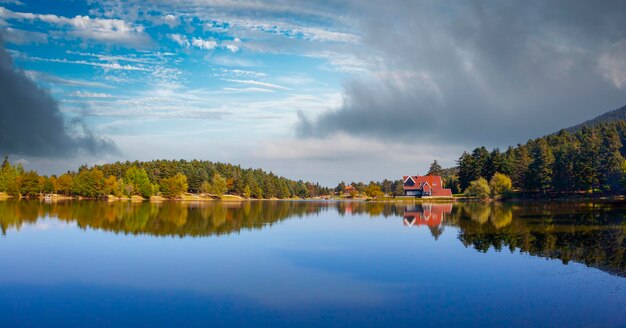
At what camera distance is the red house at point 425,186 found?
150 meters

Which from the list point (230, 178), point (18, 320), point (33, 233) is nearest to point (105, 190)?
point (230, 178)

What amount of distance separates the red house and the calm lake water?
111 metres

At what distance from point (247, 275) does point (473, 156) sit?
12824 centimetres

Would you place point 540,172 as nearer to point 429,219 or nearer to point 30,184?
point 429,219

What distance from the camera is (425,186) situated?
500 feet

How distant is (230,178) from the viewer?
19588 cm

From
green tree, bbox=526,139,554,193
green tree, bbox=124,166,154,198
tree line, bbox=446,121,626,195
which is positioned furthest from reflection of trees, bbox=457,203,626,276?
green tree, bbox=124,166,154,198

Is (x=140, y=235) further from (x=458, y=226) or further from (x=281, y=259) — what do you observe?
(x=458, y=226)

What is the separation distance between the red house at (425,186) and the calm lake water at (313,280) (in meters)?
111

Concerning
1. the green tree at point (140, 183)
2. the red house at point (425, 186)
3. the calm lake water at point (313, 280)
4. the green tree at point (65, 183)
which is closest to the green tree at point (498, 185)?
the red house at point (425, 186)

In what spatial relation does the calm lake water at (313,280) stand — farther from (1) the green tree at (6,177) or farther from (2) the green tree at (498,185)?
(1) the green tree at (6,177)

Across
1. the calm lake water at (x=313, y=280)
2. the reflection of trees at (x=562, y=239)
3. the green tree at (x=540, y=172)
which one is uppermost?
the green tree at (x=540, y=172)

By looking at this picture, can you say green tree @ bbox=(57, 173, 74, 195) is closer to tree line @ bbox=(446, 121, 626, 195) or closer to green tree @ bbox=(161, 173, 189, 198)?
green tree @ bbox=(161, 173, 189, 198)

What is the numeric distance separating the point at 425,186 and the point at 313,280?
136 metres
